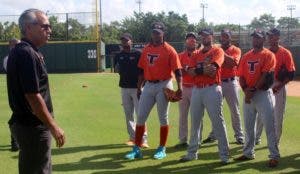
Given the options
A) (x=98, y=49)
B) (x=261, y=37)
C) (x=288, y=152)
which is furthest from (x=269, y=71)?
(x=98, y=49)

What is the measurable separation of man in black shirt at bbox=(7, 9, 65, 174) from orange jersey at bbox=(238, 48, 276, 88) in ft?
13.4

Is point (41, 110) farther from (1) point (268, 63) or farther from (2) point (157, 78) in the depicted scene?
(1) point (268, 63)

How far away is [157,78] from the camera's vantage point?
8484 millimetres

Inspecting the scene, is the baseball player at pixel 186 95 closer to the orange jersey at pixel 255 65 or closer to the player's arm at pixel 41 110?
the orange jersey at pixel 255 65

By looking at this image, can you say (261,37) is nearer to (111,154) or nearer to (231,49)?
(231,49)

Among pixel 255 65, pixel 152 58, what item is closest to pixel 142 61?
pixel 152 58

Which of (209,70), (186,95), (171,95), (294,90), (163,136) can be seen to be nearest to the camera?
(209,70)

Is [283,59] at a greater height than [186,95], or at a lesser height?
greater

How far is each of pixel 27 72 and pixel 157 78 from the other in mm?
4247

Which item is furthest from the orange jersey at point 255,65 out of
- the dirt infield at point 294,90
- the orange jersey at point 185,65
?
the dirt infield at point 294,90

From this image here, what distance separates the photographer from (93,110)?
590 inches

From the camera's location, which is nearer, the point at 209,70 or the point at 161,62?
the point at 209,70

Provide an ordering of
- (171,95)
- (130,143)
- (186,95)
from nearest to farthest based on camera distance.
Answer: (171,95)
(186,95)
(130,143)

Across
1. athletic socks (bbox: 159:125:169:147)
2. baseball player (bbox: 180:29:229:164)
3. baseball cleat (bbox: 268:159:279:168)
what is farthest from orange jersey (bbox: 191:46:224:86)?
baseball cleat (bbox: 268:159:279:168)
